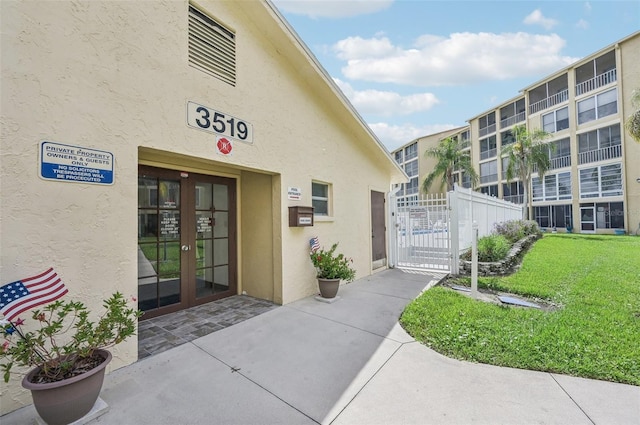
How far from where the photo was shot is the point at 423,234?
905 centimetres

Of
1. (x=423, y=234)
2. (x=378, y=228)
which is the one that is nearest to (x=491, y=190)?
(x=423, y=234)

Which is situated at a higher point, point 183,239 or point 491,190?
point 491,190

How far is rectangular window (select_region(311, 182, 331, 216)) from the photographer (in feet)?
21.4

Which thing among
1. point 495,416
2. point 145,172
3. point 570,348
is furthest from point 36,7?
point 570,348

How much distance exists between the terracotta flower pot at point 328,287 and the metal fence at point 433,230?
13.8 ft

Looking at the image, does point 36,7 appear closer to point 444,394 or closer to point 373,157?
point 444,394

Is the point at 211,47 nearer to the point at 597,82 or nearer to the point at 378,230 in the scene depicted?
the point at 378,230

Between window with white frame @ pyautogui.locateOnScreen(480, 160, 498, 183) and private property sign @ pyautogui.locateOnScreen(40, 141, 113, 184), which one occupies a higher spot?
window with white frame @ pyautogui.locateOnScreen(480, 160, 498, 183)

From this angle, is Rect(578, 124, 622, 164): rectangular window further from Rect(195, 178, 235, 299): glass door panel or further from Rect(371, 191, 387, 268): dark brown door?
Rect(195, 178, 235, 299): glass door panel

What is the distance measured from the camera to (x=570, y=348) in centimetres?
338

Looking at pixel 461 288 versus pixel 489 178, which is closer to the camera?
pixel 461 288

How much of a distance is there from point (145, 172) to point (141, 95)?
1558 mm

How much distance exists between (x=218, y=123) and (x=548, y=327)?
5944mm

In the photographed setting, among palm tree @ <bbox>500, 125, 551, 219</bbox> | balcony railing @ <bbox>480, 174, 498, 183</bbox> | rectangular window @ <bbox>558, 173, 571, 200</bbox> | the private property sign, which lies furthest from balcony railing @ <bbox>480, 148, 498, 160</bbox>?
the private property sign
